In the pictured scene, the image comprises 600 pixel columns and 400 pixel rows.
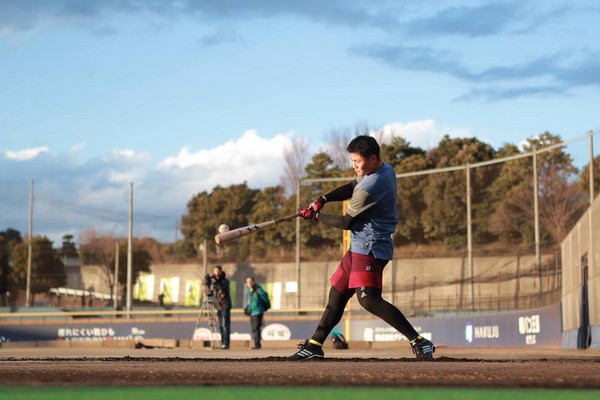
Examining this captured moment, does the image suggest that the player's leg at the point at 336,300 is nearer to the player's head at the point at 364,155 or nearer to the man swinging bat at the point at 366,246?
the man swinging bat at the point at 366,246

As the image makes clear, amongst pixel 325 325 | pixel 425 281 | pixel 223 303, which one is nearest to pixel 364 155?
pixel 325 325

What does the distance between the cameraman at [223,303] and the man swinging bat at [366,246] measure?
14.6m

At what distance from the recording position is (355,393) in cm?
443

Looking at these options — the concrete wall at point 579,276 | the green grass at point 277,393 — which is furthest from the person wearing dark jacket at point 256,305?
the green grass at point 277,393

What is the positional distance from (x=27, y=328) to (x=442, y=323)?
62.3 ft

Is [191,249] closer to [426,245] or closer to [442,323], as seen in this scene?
[426,245]

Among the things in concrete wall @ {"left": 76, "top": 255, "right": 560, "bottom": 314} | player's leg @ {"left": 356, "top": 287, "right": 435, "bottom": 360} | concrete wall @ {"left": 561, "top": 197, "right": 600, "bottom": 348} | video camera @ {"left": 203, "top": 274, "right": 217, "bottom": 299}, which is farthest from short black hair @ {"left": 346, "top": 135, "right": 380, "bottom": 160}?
concrete wall @ {"left": 76, "top": 255, "right": 560, "bottom": 314}

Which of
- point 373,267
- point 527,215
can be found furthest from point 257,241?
point 373,267

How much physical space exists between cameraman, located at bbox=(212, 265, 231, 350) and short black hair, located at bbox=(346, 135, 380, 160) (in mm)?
14841

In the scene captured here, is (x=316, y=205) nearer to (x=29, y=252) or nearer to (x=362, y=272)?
(x=362, y=272)

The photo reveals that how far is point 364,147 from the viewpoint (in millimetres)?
9180

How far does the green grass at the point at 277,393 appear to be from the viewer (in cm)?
425

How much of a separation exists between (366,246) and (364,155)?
0.77m

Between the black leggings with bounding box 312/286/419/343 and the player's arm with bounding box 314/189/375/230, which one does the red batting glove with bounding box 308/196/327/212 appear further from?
the black leggings with bounding box 312/286/419/343
